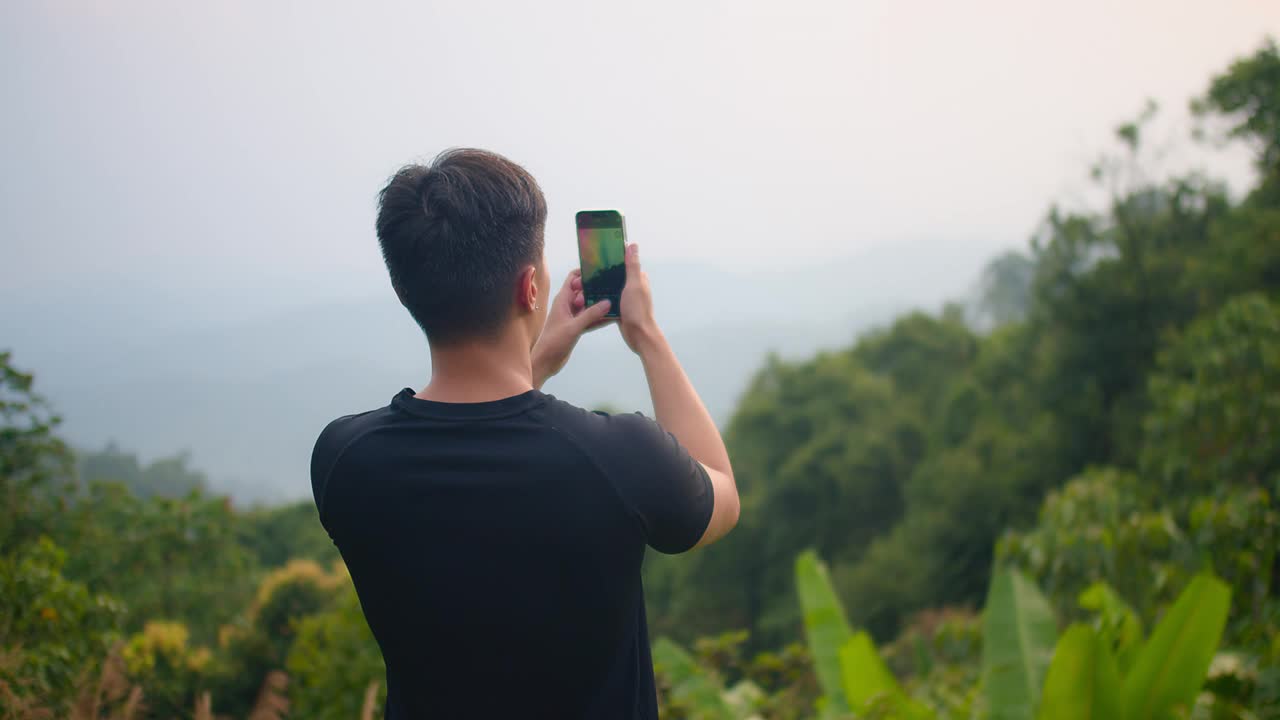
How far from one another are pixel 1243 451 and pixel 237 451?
13739 cm

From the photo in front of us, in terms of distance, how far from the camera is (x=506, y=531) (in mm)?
1245

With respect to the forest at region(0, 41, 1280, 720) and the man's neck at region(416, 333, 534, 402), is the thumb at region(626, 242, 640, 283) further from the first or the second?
the forest at region(0, 41, 1280, 720)

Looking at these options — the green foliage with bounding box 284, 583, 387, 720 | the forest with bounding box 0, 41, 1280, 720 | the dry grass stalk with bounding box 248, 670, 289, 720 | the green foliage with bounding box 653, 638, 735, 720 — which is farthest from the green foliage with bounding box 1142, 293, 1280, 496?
the dry grass stalk with bounding box 248, 670, 289, 720

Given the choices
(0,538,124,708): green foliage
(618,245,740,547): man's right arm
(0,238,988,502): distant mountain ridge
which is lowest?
(0,538,124,708): green foliage

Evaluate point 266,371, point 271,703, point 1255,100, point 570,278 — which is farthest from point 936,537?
point 266,371

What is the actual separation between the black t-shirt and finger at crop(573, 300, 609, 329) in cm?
35

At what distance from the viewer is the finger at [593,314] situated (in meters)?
1.62

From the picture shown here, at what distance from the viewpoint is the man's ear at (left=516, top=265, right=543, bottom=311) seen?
136 centimetres

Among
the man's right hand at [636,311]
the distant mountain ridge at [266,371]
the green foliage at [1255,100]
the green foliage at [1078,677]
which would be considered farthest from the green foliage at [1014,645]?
the distant mountain ridge at [266,371]

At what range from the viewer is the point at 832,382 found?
30.9m

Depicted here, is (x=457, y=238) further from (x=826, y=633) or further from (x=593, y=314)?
(x=826, y=633)

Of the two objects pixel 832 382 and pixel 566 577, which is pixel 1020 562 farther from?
pixel 832 382

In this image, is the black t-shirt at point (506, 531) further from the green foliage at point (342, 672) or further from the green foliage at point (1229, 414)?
the green foliage at point (1229, 414)

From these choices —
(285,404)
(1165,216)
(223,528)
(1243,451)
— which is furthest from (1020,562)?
(285,404)
